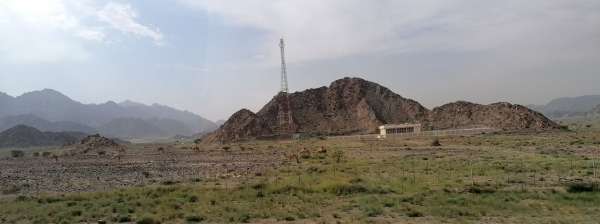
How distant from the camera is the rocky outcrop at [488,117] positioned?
12425cm

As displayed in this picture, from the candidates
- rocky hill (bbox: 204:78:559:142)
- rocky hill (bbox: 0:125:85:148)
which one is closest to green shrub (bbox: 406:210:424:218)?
rocky hill (bbox: 204:78:559:142)

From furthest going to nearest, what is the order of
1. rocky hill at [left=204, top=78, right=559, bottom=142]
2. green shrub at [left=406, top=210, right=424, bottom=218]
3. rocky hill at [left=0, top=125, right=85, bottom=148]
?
rocky hill at [left=0, top=125, right=85, bottom=148] → rocky hill at [left=204, top=78, right=559, bottom=142] → green shrub at [left=406, top=210, right=424, bottom=218]

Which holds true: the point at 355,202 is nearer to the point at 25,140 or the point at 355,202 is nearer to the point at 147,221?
the point at 147,221

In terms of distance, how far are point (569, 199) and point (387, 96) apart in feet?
456

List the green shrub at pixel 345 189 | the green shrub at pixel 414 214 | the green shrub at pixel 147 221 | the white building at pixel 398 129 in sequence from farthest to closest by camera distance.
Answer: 1. the white building at pixel 398 129
2. the green shrub at pixel 345 189
3. the green shrub at pixel 414 214
4. the green shrub at pixel 147 221

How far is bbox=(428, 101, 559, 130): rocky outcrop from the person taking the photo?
408 ft

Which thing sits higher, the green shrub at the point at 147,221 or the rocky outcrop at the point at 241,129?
the rocky outcrop at the point at 241,129

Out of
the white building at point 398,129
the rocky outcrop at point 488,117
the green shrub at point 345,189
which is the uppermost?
the rocky outcrop at point 488,117

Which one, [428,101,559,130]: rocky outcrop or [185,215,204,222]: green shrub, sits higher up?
[428,101,559,130]: rocky outcrop

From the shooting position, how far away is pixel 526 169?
35281 mm

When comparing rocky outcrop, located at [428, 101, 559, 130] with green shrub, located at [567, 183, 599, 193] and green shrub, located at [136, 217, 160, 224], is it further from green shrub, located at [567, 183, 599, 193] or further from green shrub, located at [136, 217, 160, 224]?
green shrub, located at [136, 217, 160, 224]

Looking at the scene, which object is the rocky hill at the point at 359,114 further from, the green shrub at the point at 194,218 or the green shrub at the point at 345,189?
the green shrub at the point at 194,218

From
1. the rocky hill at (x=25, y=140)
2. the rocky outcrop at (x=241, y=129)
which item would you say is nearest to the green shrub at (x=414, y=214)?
the rocky outcrop at (x=241, y=129)

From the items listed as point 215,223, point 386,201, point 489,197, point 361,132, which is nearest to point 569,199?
point 489,197
